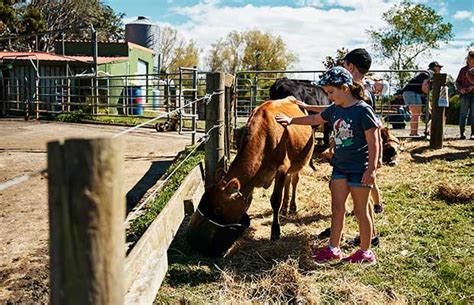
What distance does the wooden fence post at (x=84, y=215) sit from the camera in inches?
47.7

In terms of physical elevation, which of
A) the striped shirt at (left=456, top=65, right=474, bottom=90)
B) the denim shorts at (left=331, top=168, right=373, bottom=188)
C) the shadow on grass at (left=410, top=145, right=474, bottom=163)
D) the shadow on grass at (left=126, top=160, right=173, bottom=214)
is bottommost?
the shadow on grass at (left=126, top=160, right=173, bottom=214)

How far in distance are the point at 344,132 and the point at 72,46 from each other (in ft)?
78.1

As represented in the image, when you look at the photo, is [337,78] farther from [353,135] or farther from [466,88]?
[466,88]

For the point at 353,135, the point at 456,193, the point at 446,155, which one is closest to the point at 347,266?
the point at 353,135

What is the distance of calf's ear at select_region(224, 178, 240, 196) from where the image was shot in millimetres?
3920

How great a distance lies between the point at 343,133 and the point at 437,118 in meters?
6.50

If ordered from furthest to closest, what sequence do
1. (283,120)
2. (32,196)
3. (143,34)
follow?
(143,34), (32,196), (283,120)

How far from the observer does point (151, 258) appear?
9.18 ft

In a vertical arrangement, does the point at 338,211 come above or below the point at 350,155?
below

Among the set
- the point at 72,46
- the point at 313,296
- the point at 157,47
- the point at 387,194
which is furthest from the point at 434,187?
the point at 157,47

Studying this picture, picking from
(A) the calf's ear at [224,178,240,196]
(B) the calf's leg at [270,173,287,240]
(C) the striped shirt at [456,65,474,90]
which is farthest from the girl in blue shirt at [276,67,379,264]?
(C) the striped shirt at [456,65,474,90]

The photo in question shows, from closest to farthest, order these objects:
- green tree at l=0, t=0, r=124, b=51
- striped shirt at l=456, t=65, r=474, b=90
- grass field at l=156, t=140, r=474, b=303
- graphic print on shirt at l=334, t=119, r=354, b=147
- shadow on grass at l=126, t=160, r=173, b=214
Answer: grass field at l=156, t=140, r=474, b=303 < graphic print on shirt at l=334, t=119, r=354, b=147 < shadow on grass at l=126, t=160, r=173, b=214 < striped shirt at l=456, t=65, r=474, b=90 < green tree at l=0, t=0, r=124, b=51

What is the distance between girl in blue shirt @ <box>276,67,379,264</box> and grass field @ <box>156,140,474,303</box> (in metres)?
0.20

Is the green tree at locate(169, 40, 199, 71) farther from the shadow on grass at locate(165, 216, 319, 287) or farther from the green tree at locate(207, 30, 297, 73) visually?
the shadow on grass at locate(165, 216, 319, 287)
